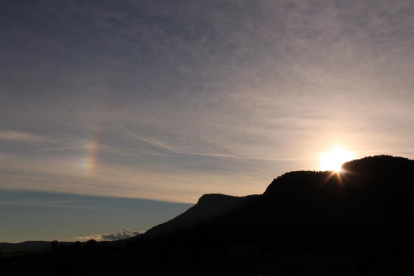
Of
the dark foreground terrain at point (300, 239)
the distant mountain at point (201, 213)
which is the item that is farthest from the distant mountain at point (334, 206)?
the distant mountain at point (201, 213)

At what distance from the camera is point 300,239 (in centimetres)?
7712

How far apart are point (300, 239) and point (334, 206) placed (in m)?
23.7

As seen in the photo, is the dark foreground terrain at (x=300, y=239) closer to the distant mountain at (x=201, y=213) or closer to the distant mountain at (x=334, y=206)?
the distant mountain at (x=334, y=206)

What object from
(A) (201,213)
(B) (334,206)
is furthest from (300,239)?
(A) (201,213)

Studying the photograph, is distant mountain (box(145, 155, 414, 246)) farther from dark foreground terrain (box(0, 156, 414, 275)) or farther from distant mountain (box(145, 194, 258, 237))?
distant mountain (box(145, 194, 258, 237))

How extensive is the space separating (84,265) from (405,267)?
57.4m

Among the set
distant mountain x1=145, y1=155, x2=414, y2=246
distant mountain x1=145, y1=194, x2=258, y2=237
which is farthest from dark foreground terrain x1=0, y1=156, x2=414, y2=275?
distant mountain x1=145, y1=194, x2=258, y2=237

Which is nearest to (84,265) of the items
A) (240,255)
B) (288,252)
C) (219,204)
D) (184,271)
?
(184,271)

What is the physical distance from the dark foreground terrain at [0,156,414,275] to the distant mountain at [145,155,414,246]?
0.76ft

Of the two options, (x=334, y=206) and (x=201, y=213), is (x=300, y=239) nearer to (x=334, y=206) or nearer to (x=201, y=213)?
(x=334, y=206)

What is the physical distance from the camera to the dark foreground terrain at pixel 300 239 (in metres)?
61.0

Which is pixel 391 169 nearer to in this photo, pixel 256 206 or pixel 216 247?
pixel 256 206

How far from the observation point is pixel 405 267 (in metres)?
53.9

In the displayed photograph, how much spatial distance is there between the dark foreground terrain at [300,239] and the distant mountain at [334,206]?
0.23 metres
